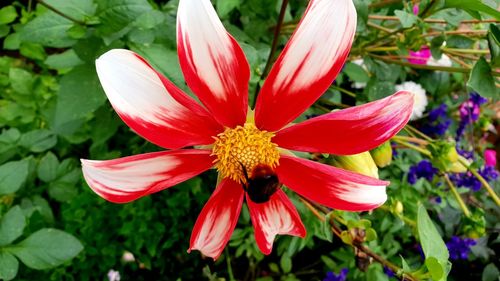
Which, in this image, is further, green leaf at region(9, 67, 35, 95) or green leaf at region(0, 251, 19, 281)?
green leaf at region(9, 67, 35, 95)

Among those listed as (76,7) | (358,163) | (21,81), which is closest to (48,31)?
(76,7)

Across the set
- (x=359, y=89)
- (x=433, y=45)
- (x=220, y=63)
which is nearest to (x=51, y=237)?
(x=220, y=63)

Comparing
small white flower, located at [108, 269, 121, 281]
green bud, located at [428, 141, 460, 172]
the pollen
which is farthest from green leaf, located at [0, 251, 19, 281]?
green bud, located at [428, 141, 460, 172]

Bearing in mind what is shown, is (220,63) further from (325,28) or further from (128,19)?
(128,19)

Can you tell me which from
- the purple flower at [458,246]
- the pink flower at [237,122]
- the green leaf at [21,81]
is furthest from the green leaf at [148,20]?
the purple flower at [458,246]

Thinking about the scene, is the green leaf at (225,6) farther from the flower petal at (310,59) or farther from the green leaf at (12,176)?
the green leaf at (12,176)

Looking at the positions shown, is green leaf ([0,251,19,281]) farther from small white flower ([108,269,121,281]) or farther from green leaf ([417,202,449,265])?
green leaf ([417,202,449,265])
